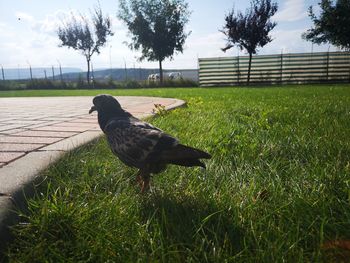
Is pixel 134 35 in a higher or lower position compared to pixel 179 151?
higher

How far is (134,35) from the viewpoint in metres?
32.4

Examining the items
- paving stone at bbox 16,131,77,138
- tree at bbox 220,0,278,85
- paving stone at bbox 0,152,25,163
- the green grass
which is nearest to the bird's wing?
the green grass

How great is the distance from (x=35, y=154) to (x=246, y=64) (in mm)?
25355

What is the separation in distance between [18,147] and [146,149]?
4.66ft

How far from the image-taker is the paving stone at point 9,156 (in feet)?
7.59

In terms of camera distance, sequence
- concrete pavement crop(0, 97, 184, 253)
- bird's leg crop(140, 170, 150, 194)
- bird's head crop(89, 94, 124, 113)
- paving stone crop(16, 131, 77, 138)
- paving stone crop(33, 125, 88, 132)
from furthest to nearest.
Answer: paving stone crop(33, 125, 88, 132), paving stone crop(16, 131, 77, 138), bird's head crop(89, 94, 124, 113), bird's leg crop(140, 170, 150, 194), concrete pavement crop(0, 97, 184, 253)

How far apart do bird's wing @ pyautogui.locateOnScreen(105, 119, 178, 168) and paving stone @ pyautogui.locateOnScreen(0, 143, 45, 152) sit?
3.05 feet

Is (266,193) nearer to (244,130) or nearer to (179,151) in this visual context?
(179,151)

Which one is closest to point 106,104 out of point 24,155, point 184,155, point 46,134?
point 24,155

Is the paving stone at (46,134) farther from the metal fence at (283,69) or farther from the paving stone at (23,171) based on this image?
the metal fence at (283,69)

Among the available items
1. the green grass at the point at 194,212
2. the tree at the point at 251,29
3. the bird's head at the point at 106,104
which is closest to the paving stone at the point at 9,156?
the green grass at the point at 194,212

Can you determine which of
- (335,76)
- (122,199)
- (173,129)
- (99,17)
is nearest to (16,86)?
(99,17)

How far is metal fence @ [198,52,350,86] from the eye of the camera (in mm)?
24797

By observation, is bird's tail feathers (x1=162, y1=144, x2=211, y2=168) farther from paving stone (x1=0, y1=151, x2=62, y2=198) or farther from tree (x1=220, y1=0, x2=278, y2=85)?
tree (x1=220, y1=0, x2=278, y2=85)
